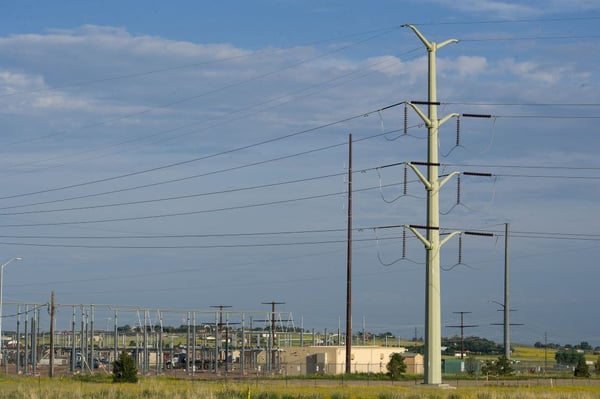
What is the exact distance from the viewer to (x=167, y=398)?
38.5 m

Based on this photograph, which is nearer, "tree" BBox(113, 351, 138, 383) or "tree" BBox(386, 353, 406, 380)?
"tree" BBox(113, 351, 138, 383)

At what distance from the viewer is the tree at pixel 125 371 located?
2324 inches

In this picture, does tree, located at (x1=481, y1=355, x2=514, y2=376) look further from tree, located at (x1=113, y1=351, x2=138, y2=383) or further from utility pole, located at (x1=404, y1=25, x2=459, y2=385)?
utility pole, located at (x1=404, y1=25, x2=459, y2=385)

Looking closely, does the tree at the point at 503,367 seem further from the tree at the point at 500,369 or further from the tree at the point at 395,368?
the tree at the point at 395,368

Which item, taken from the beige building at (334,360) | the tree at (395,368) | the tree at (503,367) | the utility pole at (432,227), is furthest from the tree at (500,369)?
the utility pole at (432,227)

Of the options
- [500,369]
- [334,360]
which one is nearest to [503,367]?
[500,369]

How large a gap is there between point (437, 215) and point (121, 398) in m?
14.9

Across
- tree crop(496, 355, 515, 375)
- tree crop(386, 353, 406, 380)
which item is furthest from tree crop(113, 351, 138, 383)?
tree crop(496, 355, 515, 375)

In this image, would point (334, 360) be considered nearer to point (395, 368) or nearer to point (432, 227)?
point (395, 368)

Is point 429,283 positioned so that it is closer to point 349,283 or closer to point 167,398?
point 167,398

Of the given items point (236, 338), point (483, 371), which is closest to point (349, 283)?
point (483, 371)

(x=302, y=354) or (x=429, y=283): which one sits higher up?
(x=429, y=283)

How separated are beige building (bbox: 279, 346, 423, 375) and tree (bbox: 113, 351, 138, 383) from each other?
3000 centimetres

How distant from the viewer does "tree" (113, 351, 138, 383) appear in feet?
194
